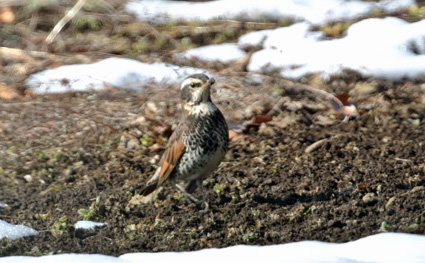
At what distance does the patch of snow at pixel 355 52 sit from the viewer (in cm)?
693

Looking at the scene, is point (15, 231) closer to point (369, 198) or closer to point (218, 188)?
point (218, 188)

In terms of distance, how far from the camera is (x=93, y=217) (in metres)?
4.77

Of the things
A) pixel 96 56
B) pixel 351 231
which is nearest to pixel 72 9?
pixel 96 56

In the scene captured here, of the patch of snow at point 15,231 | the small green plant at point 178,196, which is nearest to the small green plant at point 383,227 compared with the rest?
the small green plant at point 178,196

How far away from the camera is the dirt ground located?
428 cm

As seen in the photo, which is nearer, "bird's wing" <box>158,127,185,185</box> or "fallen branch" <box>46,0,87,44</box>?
"bird's wing" <box>158,127,185,185</box>

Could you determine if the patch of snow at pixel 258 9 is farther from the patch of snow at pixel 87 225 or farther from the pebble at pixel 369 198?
the patch of snow at pixel 87 225

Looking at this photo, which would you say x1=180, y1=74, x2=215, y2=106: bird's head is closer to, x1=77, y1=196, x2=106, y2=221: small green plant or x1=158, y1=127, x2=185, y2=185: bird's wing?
x1=158, y1=127, x2=185, y2=185: bird's wing

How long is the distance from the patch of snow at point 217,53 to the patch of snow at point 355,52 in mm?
221

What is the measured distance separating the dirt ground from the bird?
249 mm

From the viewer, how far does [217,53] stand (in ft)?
26.1

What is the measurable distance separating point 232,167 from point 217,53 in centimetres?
281

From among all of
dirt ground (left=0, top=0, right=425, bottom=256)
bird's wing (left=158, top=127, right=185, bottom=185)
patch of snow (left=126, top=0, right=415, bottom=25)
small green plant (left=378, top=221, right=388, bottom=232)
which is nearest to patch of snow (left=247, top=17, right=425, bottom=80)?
dirt ground (left=0, top=0, right=425, bottom=256)

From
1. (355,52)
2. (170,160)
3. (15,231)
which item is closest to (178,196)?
(170,160)
